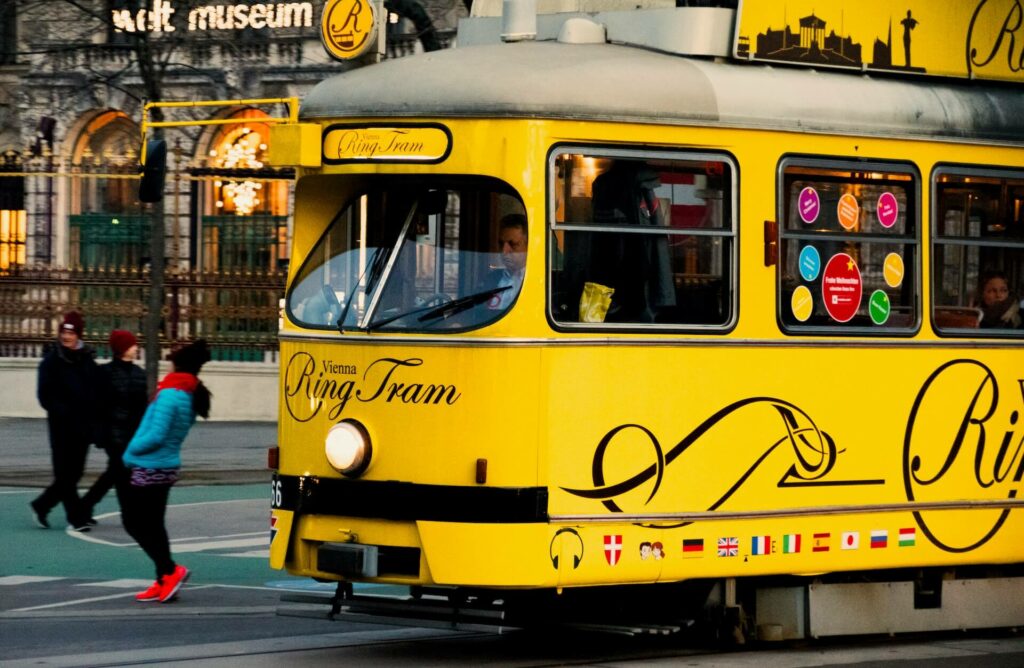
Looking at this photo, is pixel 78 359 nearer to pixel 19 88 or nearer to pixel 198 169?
pixel 198 169

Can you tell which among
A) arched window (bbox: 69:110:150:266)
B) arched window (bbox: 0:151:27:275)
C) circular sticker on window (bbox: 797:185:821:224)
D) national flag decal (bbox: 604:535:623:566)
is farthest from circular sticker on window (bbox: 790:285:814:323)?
arched window (bbox: 0:151:27:275)

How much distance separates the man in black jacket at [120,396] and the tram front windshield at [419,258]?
17.3ft

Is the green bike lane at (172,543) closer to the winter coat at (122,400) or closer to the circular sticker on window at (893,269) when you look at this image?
the winter coat at (122,400)

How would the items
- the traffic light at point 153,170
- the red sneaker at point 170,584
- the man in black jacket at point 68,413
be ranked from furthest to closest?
the man in black jacket at point 68,413 < the red sneaker at point 170,584 < the traffic light at point 153,170

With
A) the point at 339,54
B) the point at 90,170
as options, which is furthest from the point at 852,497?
the point at 90,170

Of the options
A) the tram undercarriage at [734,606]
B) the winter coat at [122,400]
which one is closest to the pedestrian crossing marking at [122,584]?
the winter coat at [122,400]

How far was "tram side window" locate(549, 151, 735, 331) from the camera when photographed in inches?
374

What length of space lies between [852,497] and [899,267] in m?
1.19

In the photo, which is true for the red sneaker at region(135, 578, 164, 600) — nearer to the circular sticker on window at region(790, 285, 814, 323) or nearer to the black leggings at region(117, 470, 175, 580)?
the black leggings at region(117, 470, 175, 580)

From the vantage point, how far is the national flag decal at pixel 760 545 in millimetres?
9938

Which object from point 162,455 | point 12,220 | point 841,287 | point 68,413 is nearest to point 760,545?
point 841,287

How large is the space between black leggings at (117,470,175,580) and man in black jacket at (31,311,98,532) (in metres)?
3.61

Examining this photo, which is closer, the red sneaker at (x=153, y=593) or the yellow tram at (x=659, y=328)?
the yellow tram at (x=659, y=328)

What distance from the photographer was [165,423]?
12234mm
